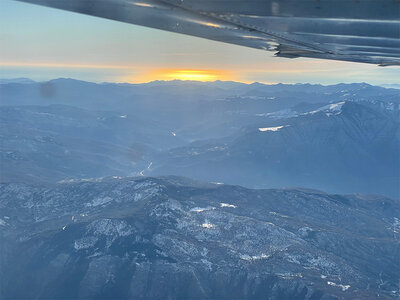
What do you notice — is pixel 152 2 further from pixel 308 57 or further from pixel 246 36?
pixel 308 57

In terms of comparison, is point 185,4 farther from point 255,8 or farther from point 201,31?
point 201,31

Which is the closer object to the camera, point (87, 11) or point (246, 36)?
point (87, 11)

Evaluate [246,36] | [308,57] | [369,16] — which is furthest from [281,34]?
[308,57]

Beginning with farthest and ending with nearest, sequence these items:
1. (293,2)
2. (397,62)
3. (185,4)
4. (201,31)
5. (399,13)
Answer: (397,62)
(201,31)
(185,4)
(293,2)
(399,13)

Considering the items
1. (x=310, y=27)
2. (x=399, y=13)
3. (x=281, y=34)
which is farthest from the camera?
(x=281, y=34)

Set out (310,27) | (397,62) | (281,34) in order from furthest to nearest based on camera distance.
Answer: (397,62) < (281,34) < (310,27)

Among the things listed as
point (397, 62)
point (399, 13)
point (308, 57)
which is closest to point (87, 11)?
point (399, 13)
